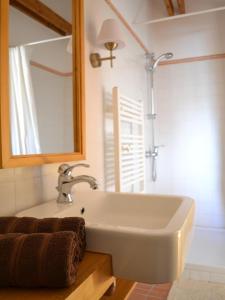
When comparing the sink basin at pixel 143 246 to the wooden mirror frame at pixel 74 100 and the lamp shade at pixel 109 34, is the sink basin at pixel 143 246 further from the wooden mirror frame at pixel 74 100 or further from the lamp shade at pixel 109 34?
the lamp shade at pixel 109 34

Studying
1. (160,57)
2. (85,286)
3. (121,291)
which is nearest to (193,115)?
(160,57)

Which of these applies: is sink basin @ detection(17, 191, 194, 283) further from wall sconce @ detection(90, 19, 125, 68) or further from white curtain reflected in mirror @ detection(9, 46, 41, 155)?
wall sconce @ detection(90, 19, 125, 68)

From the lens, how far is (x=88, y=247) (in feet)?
2.32

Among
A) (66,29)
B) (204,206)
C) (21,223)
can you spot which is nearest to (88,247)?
(21,223)

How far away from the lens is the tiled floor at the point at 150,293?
1631 mm

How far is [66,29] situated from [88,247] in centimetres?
102

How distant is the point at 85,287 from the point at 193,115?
2677mm

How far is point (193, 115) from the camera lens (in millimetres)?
2961

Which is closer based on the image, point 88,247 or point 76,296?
point 76,296

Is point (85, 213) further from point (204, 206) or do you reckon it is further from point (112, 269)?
point (204, 206)

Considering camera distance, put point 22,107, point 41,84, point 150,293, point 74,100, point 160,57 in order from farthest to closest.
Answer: point 160,57 < point 150,293 < point 74,100 < point 41,84 < point 22,107

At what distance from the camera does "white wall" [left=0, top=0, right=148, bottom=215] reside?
0.93m

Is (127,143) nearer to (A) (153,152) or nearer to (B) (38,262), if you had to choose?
(A) (153,152)

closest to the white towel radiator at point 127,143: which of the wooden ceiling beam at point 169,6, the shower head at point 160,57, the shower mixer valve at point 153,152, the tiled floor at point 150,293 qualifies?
the shower mixer valve at point 153,152
